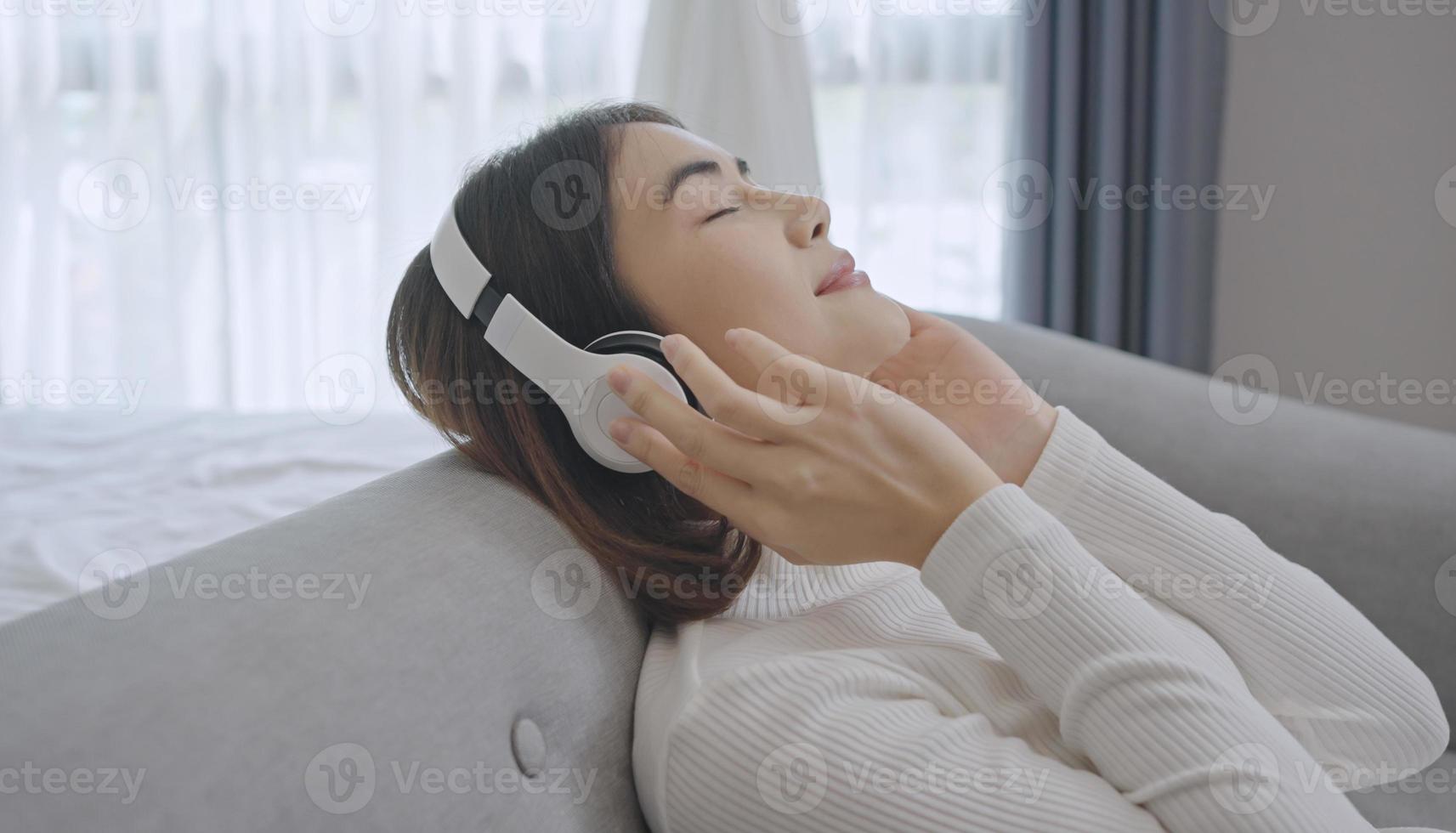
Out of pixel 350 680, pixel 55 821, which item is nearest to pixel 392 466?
pixel 350 680

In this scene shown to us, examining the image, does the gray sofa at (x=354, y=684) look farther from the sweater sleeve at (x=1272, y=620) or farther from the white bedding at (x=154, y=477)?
the white bedding at (x=154, y=477)

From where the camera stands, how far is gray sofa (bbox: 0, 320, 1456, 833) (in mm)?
453

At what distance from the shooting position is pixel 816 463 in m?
0.77

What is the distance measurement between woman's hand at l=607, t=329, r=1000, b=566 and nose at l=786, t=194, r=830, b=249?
0.26 m

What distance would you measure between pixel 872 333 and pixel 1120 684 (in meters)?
0.43

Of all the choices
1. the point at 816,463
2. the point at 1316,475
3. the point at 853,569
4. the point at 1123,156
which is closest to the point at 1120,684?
the point at 816,463

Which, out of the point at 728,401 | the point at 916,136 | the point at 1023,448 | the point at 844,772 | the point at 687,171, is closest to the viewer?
the point at 844,772

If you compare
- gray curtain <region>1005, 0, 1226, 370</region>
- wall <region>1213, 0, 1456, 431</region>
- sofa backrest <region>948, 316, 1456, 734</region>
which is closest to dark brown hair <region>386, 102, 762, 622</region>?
sofa backrest <region>948, 316, 1456, 734</region>

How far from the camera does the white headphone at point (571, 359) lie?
2.76 feet

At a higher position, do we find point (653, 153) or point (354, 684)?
point (653, 153)

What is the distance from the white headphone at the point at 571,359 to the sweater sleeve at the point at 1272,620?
17.1 inches

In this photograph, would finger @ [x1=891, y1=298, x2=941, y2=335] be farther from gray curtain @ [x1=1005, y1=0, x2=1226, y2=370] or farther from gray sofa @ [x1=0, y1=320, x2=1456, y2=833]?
gray curtain @ [x1=1005, y1=0, x2=1226, y2=370]

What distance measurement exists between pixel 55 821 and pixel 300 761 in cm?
10

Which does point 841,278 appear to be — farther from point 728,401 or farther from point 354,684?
point 354,684
